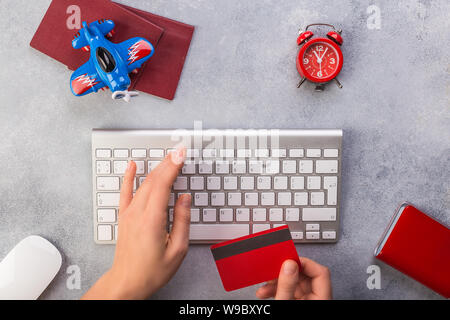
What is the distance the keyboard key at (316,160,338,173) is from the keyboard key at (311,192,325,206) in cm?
6

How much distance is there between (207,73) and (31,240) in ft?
1.95

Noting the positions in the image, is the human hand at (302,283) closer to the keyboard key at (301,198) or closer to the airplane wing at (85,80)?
the keyboard key at (301,198)

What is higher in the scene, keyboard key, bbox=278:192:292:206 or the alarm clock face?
the alarm clock face

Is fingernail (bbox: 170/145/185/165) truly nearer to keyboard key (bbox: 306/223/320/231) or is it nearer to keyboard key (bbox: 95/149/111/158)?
keyboard key (bbox: 95/149/111/158)

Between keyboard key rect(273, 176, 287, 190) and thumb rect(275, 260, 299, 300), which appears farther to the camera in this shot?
keyboard key rect(273, 176, 287, 190)

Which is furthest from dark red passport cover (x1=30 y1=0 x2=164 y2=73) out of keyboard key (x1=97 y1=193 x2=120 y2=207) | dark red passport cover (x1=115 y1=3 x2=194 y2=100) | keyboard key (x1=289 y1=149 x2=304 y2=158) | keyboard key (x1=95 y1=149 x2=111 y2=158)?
keyboard key (x1=289 y1=149 x2=304 y2=158)

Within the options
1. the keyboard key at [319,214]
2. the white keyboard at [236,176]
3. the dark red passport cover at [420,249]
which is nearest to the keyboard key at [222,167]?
the white keyboard at [236,176]

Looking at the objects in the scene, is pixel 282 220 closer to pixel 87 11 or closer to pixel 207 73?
pixel 207 73

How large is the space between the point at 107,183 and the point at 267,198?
38 centimetres

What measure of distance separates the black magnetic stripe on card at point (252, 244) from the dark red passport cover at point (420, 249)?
279 millimetres

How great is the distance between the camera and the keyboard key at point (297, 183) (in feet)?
2.75

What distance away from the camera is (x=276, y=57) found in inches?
33.9

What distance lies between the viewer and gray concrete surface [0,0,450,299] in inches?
33.7
